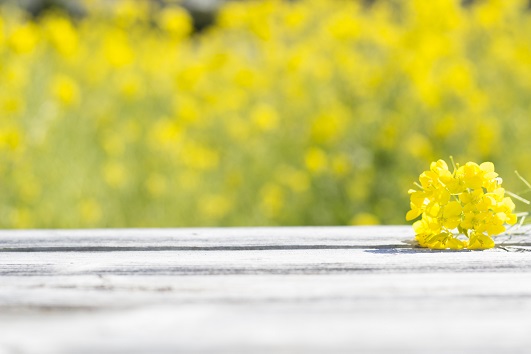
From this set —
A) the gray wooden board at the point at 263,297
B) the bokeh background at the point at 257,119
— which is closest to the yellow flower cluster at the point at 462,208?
the gray wooden board at the point at 263,297

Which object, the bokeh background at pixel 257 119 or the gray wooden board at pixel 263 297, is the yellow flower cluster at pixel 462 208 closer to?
the gray wooden board at pixel 263 297

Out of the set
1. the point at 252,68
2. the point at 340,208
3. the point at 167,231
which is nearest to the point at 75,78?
the point at 252,68

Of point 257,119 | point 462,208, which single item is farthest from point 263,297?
point 257,119

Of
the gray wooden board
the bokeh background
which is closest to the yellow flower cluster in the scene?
the gray wooden board

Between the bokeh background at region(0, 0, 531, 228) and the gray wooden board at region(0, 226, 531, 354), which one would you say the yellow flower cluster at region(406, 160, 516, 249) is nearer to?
the gray wooden board at region(0, 226, 531, 354)

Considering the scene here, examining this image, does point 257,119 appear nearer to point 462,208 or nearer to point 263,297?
point 462,208

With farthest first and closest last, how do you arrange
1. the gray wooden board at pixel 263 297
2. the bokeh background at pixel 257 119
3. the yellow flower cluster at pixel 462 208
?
the bokeh background at pixel 257 119, the yellow flower cluster at pixel 462 208, the gray wooden board at pixel 263 297

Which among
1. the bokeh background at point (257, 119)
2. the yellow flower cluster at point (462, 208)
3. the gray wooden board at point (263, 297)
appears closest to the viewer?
the gray wooden board at point (263, 297)
